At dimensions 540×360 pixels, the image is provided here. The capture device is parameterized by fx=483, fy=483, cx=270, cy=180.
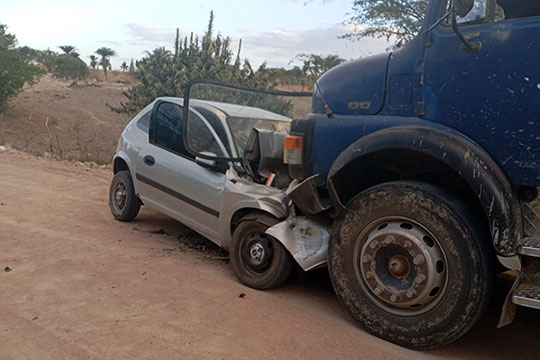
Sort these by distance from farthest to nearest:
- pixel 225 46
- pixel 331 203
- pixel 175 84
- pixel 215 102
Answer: pixel 225 46, pixel 175 84, pixel 215 102, pixel 331 203

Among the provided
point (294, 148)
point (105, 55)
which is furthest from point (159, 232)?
point (105, 55)

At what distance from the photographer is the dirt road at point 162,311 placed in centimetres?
319

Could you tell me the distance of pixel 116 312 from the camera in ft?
12.0

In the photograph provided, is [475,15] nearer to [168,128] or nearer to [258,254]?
[258,254]

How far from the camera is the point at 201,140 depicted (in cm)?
533

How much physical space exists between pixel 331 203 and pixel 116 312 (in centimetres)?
189

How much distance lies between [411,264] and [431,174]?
2.50ft

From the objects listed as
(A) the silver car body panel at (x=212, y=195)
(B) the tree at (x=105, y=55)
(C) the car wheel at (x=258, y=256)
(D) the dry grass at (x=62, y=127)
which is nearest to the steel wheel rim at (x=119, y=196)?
(A) the silver car body panel at (x=212, y=195)

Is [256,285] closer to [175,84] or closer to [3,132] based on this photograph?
[175,84]

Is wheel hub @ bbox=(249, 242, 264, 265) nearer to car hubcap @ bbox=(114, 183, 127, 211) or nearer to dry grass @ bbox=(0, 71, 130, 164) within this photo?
car hubcap @ bbox=(114, 183, 127, 211)

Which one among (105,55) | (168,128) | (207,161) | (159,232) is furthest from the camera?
(105,55)

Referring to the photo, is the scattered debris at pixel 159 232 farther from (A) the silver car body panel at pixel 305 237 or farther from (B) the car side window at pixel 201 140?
(A) the silver car body panel at pixel 305 237

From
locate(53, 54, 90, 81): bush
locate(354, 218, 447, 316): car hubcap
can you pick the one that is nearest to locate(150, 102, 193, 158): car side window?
locate(354, 218, 447, 316): car hubcap

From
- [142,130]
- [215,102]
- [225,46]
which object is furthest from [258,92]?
[225,46]
